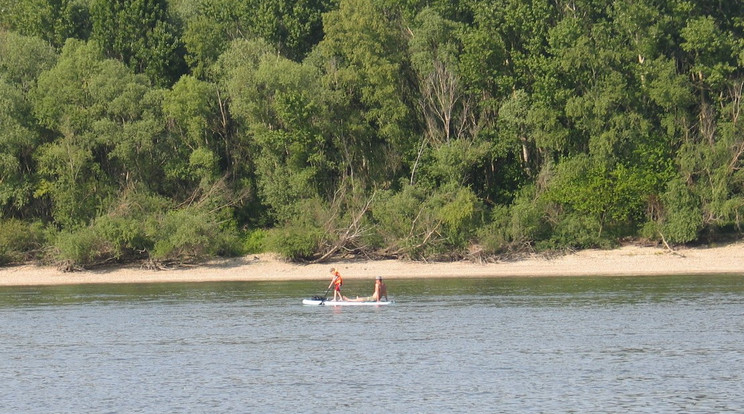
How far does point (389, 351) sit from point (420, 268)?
100 ft

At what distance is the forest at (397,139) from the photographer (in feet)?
221

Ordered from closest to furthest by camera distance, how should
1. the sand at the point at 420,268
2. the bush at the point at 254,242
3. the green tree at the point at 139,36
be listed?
the sand at the point at 420,268, the bush at the point at 254,242, the green tree at the point at 139,36

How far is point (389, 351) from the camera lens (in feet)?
120

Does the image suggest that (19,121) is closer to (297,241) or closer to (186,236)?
(186,236)

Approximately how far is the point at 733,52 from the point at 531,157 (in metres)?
14.2

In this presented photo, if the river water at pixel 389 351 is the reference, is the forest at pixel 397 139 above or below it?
above

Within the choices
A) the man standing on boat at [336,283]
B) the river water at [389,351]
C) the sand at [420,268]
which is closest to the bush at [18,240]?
the sand at [420,268]

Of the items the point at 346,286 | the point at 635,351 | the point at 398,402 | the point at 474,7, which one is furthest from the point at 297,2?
the point at 398,402

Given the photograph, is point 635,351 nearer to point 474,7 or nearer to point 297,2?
point 474,7

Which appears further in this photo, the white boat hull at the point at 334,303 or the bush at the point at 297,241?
the bush at the point at 297,241

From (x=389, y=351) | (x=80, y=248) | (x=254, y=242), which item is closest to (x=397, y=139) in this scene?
(x=254, y=242)

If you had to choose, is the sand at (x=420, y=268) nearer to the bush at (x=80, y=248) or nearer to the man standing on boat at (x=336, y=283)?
the bush at (x=80, y=248)

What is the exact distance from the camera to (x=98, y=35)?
252 feet

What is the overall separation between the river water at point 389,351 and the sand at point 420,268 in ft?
31.1
